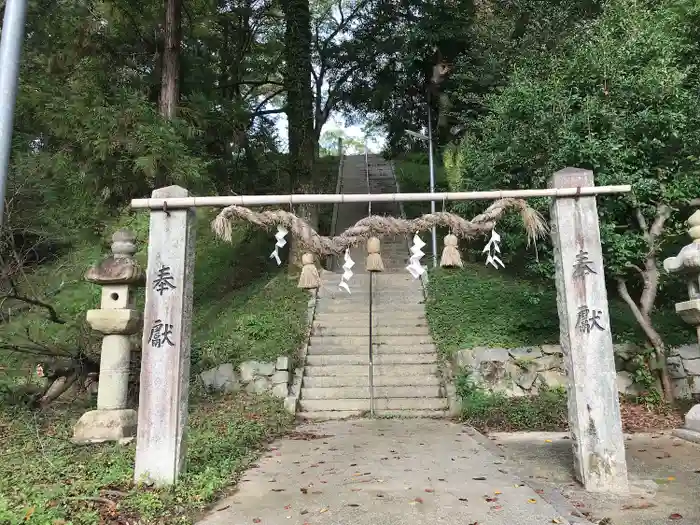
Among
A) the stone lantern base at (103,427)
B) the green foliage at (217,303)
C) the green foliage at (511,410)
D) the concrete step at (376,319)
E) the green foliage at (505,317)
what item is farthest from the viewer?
the concrete step at (376,319)

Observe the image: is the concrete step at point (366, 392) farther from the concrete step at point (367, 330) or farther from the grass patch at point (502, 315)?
the concrete step at point (367, 330)

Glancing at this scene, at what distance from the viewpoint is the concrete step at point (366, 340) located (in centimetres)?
966

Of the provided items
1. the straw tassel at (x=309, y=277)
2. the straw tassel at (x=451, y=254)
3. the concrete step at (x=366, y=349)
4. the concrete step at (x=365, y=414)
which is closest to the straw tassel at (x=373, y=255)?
the straw tassel at (x=309, y=277)

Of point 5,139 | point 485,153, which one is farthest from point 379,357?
point 5,139

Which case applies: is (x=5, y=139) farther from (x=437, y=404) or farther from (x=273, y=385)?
(x=437, y=404)

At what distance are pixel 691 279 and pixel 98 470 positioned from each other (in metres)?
7.02

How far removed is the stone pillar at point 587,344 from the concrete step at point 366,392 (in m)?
3.89

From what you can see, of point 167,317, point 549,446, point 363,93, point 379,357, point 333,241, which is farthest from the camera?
point 363,93

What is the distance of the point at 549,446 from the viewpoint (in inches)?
243

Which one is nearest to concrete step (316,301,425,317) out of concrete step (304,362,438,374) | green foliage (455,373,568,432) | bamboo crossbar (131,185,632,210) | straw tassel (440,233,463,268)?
concrete step (304,362,438,374)

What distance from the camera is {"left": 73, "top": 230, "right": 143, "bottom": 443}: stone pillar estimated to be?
6152 millimetres

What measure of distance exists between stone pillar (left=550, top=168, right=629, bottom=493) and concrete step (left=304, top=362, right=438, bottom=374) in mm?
4304

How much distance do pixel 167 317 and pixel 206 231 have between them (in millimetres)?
13282

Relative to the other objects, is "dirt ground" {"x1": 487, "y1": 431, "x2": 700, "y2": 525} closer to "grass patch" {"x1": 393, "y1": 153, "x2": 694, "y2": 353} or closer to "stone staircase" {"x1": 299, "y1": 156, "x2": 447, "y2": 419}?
"stone staircase" {"x1": 299, "y1": 156, "x2": 447, "y2": 419}
